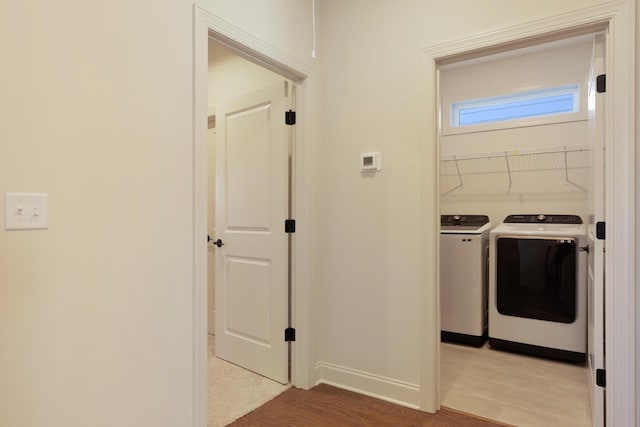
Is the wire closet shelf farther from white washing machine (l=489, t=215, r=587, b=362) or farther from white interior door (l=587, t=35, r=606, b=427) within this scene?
white interior door (l=587, t=35, r=606, b=427)

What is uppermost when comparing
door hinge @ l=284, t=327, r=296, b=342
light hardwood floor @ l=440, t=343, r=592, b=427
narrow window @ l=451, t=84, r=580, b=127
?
narrow window @ l=451, t=84, r=580, b=127

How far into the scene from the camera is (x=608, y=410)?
5.78ft

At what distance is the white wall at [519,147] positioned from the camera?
3443 millimetres

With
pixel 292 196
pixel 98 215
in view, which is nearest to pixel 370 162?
pixel 292 196

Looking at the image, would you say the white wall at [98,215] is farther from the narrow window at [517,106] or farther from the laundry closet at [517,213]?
the narrow window at [517,106]

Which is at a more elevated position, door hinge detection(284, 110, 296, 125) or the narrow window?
the narrow window

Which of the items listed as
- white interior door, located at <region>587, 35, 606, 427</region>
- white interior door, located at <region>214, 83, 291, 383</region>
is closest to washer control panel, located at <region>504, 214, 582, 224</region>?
white interior door, located at <region>587, 35, 606, 427</region>

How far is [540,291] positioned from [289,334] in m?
2.05

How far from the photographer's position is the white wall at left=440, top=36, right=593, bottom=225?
3443mm

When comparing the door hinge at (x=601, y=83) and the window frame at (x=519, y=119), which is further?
the window frame at (x=519, y=119)

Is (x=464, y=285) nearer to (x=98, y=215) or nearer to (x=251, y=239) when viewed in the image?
(x=251, y=239)

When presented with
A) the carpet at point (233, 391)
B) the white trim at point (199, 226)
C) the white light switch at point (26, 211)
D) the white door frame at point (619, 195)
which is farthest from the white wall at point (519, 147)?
Answer: the white light switch at point (26, 211)

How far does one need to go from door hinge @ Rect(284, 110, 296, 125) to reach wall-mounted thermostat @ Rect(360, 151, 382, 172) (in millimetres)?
518

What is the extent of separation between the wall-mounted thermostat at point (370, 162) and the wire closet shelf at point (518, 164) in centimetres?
196
